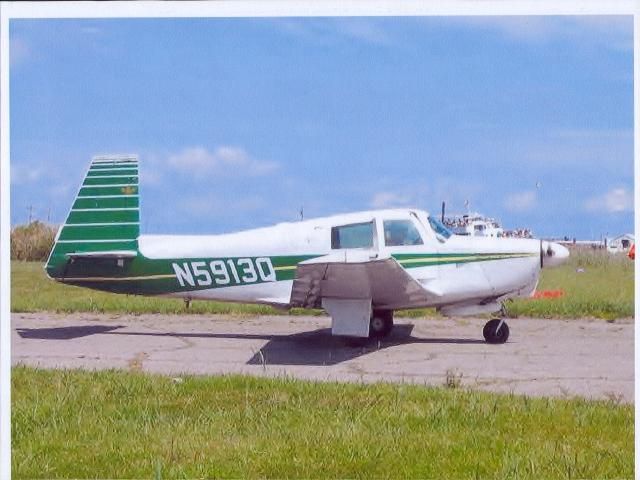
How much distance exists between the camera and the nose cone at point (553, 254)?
802cm

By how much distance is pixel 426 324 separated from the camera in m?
9.41

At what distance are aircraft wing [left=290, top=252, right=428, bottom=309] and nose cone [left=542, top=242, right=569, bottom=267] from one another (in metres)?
1.21

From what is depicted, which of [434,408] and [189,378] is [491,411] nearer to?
A: [434,408]

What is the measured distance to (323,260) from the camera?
297 inches

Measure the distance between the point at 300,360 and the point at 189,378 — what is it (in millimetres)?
1572

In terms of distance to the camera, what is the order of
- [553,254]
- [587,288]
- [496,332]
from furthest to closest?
[496,332]
[553,254]
[587,288]

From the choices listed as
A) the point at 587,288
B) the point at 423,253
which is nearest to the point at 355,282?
the point at 423,253

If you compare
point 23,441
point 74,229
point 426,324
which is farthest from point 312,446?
point 426,324

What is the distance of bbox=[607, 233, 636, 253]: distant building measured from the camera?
5007 millimetres

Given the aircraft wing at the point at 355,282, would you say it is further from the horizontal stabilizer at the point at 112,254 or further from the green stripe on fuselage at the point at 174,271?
the horizontal stabilizer at the point at 112,254

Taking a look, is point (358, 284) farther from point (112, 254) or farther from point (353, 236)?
point (112, 254)

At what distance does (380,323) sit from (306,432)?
4.12 m

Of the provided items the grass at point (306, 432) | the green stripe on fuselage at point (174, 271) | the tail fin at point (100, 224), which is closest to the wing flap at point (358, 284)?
the green stripe on fuselage at point (174, 271)

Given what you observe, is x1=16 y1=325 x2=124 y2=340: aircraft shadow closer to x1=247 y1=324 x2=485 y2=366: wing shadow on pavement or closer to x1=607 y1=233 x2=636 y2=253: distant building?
x1=247 y1=324 x2=485 y2=366: wing shadow on pavement
